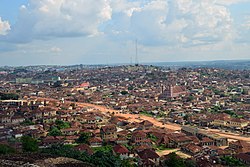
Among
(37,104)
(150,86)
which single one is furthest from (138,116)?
(150,86)

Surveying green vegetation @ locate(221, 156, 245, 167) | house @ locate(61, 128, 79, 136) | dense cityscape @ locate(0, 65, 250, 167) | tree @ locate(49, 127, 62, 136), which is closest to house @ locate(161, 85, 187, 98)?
dense cityscape @ locate(0, 65, 250, 167)

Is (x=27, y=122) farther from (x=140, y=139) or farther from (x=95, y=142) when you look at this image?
(x=140, y=139)

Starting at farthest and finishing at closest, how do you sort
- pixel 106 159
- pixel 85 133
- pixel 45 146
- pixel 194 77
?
pixel 194 77, pixel 85 133, pixel 45 146, pixel 106 159

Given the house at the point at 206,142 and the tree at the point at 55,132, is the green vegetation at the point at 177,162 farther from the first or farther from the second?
the tree at the point at 55,132

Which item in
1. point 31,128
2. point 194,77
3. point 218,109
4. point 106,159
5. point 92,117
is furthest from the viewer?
point 194,77

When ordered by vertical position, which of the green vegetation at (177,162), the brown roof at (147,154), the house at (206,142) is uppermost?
the green vegetation at (177,162)

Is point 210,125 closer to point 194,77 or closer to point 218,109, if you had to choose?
point 218,109

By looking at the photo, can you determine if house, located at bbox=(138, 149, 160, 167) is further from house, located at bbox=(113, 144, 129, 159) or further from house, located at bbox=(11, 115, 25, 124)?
house, located at bbox=(11, 115, 25, 124)

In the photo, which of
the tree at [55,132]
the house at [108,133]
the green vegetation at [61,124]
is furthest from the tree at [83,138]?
the green vegetation at [61,124]

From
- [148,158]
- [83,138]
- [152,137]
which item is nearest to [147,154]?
[148,158]
